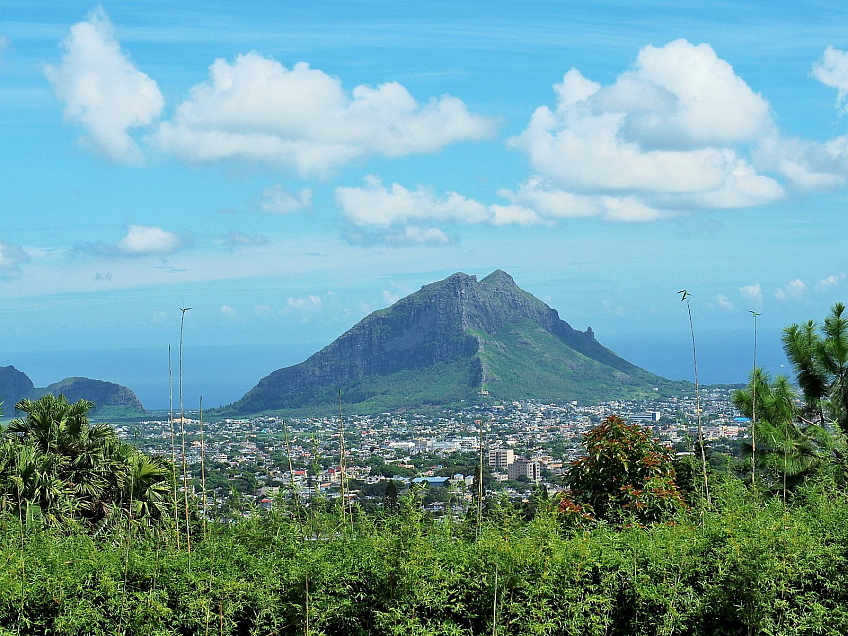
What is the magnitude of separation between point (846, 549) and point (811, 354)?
28.2 ft

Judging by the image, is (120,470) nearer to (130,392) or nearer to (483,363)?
(130,392)

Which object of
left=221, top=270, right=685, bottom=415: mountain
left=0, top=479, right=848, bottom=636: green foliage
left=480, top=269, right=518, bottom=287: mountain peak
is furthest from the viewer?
left=480, top=269, right=518, bottom=287: mountain peak

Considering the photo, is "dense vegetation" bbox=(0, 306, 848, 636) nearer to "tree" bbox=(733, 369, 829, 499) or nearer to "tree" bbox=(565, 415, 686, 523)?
"tree" bbox=(565, 415, 686, 523)

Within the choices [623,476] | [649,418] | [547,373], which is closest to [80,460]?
[623,476]

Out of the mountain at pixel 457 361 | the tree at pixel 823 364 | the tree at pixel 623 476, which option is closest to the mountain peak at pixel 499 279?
the mountain at pixel 457 361

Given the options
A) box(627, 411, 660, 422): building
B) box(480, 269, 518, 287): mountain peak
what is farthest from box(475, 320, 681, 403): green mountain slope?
box(627, 411, 660, 422): building

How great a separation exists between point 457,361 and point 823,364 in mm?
83343

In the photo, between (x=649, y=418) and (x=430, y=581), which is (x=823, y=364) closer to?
(x=430, y=581)

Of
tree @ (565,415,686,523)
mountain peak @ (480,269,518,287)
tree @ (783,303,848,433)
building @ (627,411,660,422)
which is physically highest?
mountain peak @ (480,269,518,287)

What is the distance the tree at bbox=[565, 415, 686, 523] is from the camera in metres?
7.07

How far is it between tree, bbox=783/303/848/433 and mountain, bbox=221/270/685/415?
61348 mm

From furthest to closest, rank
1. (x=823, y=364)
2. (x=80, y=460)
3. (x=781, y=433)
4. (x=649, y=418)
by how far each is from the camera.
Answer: (x=649, y=418)
(x=823, y=364)
(x=80, y=460)
(x=781, y=433)

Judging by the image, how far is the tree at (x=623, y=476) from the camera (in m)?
7.07

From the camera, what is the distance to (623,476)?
23.9ft
